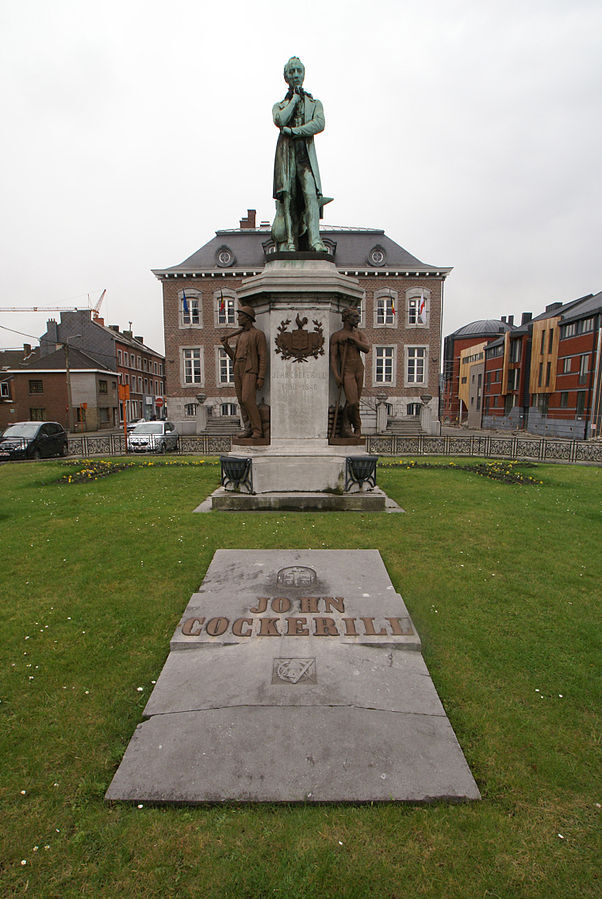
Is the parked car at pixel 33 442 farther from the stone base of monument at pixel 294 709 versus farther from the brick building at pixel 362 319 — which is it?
the brick building at pixel 362 319

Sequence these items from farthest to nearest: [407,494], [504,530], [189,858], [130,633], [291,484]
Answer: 1. [407,494]
2. [291,484]
3. [504,530]
4. [130,633]
5. [189,858]

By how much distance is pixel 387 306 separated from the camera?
1542 inches

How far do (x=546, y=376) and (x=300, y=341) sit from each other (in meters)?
42.1

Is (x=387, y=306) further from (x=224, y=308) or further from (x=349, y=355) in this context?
(x=349, y=355)

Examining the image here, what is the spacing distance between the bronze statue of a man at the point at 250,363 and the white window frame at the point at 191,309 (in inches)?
1267

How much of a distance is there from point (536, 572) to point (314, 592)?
302cm

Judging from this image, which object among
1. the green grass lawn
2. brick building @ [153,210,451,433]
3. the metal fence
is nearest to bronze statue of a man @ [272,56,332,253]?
the green grass lawn

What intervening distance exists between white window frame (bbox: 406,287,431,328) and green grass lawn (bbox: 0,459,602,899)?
112ft

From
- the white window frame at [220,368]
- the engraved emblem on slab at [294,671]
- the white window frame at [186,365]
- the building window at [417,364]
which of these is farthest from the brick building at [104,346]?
the engraved emblem on slab at [294,671]

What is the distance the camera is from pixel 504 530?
7.47 metres

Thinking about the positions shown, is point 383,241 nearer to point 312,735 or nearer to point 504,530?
point 504,530

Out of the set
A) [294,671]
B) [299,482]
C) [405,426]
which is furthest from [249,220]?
[294,671]

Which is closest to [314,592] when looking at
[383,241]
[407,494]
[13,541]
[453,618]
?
[453,618]

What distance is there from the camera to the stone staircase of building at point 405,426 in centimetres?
3688
